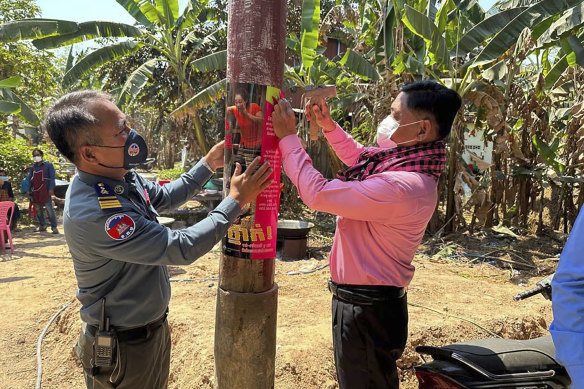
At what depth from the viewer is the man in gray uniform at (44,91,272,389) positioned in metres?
1.76

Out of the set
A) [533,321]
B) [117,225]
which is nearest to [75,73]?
[117,225]

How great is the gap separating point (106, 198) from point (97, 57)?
9.46 m

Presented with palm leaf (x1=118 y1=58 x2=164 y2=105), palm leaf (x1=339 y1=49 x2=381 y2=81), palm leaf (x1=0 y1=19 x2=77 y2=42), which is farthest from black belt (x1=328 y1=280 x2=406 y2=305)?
palm leaf (x1=0 y1=19 x2=77 y2=42)

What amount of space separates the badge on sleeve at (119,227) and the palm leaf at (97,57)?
373 inches

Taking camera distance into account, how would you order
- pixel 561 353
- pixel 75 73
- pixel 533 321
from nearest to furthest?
pixel 561 353 < pixel 533 321 < pixel 75 73

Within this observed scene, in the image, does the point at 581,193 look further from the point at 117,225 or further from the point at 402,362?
the point at 117,225

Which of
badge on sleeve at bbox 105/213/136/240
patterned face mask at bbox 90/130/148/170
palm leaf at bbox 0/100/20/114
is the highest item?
palm leaf at bbox 0/100/20/114

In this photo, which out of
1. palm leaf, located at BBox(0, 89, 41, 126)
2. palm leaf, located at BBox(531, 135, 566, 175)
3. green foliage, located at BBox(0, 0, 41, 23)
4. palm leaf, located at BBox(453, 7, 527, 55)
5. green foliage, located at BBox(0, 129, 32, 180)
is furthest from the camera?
green foliage, located at BBox(0, 0, 41, 23)

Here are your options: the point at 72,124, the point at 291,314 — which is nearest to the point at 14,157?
the point at 291,314

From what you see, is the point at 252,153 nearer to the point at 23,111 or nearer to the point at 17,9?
the point at 23,111

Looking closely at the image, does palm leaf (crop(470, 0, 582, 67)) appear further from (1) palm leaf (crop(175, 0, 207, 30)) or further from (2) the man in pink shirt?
(1) palm leaf (crop(175, 0, 207, 30))

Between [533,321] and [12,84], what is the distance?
1102 centimetres

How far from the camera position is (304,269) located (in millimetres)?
6766

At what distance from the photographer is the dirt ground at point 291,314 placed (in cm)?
350
